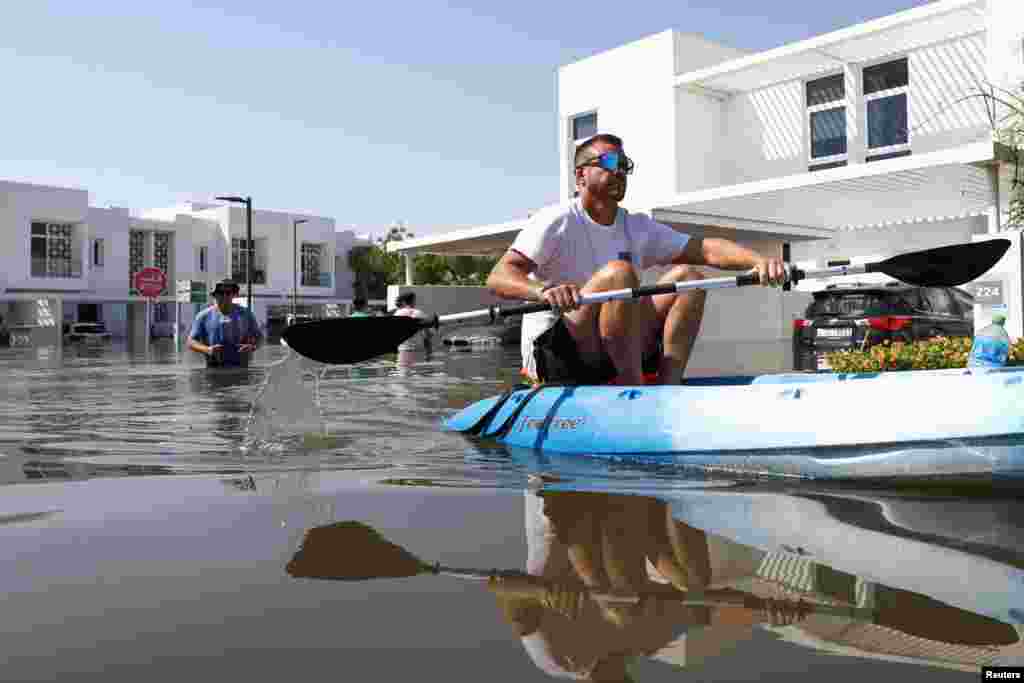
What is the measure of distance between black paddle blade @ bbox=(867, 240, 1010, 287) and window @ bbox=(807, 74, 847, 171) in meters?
20.9

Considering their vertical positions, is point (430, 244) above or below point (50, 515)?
above

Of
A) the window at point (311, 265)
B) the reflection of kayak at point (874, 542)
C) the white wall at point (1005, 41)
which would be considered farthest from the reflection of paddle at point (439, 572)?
the window at point (311, 265)

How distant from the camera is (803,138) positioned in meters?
26.1

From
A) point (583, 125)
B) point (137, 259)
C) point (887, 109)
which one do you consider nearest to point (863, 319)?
point (887, 109)

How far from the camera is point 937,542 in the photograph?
2.75 meters

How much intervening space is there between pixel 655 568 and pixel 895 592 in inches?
22.5

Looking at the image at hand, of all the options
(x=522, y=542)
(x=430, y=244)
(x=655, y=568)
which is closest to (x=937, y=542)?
(x=655, y=568)

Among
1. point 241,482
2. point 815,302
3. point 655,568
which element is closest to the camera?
point 655,568

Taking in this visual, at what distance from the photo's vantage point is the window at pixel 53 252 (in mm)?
46875

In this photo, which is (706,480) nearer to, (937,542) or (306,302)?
(937,542)

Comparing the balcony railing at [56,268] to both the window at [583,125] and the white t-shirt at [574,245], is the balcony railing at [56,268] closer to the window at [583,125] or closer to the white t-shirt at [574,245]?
the window at [583,125]

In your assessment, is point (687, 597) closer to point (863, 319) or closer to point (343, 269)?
point (863, 319)

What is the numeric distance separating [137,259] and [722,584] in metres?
54.1

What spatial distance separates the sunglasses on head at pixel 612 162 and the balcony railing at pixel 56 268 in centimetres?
4761
